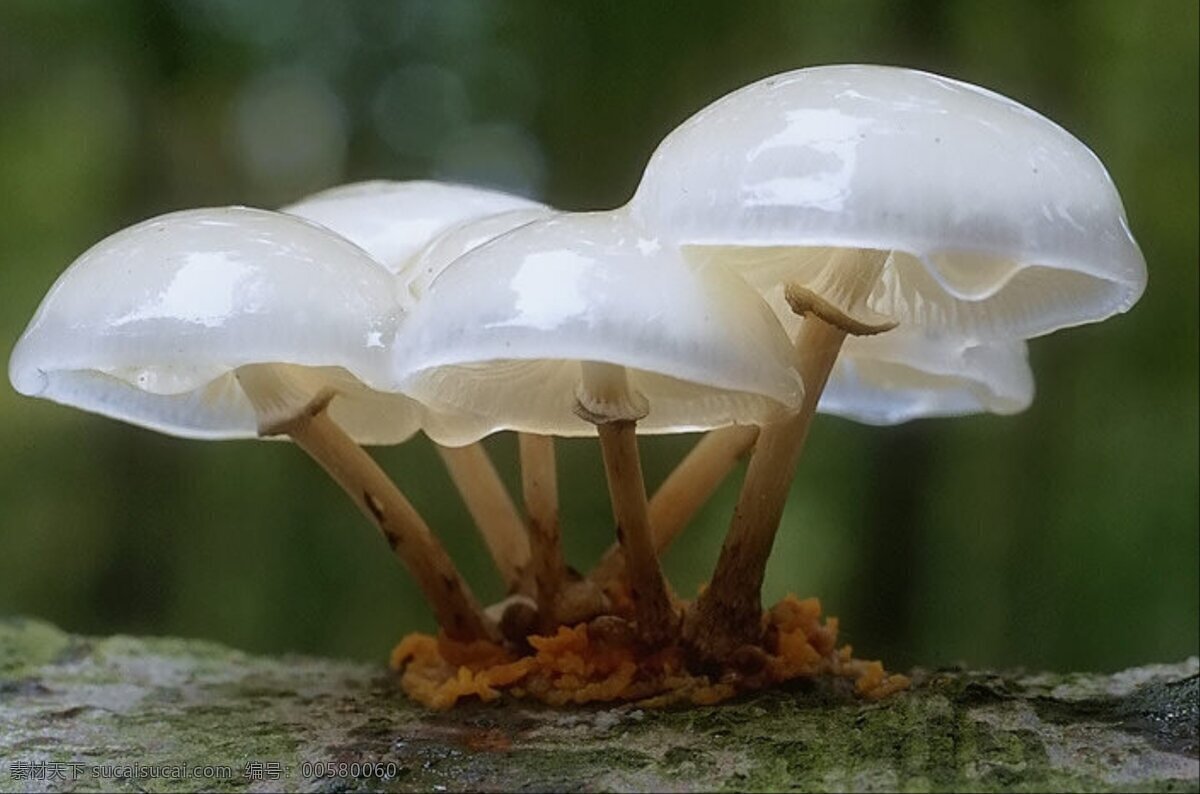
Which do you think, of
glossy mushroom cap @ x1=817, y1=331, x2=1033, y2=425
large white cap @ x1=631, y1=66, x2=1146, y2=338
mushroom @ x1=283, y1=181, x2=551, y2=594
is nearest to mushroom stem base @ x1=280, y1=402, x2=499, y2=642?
mushroom @ x1=283, y1=181, x2=551, y2=594

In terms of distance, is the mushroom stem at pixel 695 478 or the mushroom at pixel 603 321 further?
the mushroom stem at pixel 695 478

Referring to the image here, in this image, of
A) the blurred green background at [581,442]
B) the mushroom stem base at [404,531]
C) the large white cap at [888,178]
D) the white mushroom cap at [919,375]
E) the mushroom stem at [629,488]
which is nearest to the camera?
the large white cap at [888,178]

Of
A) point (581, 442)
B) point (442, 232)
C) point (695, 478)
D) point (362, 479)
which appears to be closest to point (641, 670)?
point (695, 478)

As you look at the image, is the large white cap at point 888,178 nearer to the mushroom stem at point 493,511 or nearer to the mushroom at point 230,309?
the mushroom at point 230,309

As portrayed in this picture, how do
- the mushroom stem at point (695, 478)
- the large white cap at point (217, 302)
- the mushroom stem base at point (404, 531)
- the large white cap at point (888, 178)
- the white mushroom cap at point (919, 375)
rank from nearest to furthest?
1. the large white cap at point (888, 178)
2. the large white cap at point (217, 302)
3. the mushroom stem base at point (404, 531)
4. the white mushroom cap at point (919, 375)
5. the mushroom stem at point (695, 478)

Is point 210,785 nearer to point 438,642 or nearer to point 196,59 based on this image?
point 438,642

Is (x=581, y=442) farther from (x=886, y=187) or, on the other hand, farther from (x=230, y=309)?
(x=886, y=187)

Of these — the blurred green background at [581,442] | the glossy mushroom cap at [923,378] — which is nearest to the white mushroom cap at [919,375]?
the glossy mushroom cap at [923,378]
